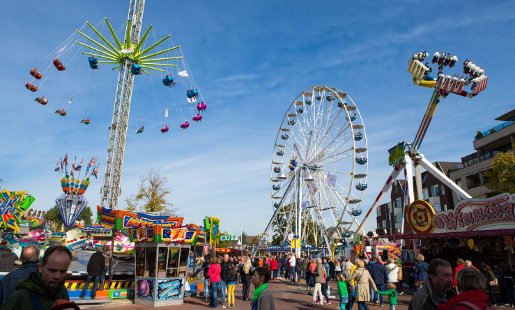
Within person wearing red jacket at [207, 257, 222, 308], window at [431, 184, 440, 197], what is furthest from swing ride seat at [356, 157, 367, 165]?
window at [431, 184, 440, 197]

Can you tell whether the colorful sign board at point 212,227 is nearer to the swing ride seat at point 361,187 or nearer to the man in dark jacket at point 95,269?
the man in dark jacket at point 95,269

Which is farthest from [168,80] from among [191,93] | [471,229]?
[471,229]

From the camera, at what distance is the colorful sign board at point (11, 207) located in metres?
21.2

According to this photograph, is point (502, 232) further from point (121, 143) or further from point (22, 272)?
point (121, 143)

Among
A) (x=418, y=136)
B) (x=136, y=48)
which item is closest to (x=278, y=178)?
(x=418, y=136)

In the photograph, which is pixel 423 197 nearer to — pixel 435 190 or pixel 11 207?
pixel 435 190

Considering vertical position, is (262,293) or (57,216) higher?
(57,216)

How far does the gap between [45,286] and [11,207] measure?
74.5 ft

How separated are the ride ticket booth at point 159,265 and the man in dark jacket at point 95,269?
135 cm

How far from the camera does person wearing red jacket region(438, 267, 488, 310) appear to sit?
2.69 m

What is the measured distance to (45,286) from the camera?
2654mm

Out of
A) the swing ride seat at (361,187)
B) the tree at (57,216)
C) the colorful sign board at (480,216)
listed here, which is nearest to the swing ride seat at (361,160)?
the swing ride seat at (361,187)

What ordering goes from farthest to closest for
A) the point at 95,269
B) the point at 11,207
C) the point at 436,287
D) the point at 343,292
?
1. the point at 11,207
2. the point at 95,269
3. the point at 343,292
4. the point at 436,287

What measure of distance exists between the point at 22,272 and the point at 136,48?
35.2 m
